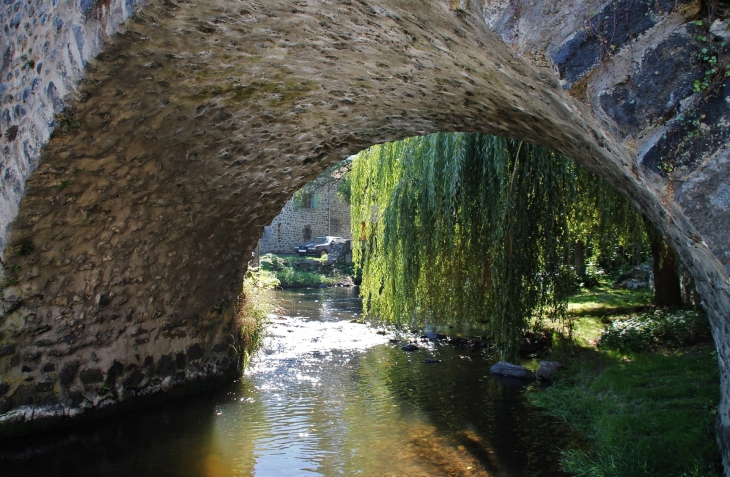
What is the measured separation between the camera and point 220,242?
5.34 m

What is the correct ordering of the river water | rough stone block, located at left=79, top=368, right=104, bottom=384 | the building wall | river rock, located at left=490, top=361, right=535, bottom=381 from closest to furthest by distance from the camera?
the river water → rough stone block, located at left=79, top=368, right=104, bottom=384 → river rock, located at left=490, top=361, right=535, bottom=381 → the building wall

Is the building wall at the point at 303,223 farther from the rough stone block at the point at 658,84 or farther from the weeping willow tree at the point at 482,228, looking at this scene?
the rough stone block at the point at 658,84

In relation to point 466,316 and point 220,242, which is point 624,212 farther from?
point 220,242

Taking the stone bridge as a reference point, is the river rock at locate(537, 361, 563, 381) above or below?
below

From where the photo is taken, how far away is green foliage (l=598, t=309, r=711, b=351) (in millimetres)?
6105

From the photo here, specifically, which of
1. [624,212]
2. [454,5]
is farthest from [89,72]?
[624,212]

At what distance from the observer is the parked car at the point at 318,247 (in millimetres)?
22800

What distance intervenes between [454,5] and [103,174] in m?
2.51

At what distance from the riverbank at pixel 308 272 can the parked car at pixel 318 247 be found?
189 centimetres

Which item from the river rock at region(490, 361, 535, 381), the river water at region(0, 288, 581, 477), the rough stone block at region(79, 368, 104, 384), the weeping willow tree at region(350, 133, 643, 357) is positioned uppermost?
the weeping willow tree at region(350, 133, 643, 357)

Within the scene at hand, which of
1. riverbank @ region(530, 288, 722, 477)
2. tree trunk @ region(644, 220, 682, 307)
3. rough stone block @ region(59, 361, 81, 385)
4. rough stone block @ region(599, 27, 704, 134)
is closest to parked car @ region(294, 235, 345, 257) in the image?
tree trunk @ region(644, 220, 682, 307)

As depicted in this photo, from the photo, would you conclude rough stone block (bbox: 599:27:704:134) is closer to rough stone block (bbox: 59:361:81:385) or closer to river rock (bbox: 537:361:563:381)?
rough stone block (bbox: 59:361:81:385)

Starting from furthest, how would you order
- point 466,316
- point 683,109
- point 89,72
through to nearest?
point 466,316, point 89,72, point 683,109

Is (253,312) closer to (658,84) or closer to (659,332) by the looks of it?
(659,332)
